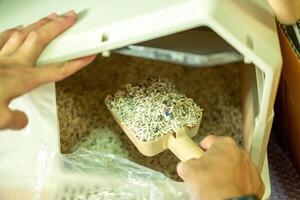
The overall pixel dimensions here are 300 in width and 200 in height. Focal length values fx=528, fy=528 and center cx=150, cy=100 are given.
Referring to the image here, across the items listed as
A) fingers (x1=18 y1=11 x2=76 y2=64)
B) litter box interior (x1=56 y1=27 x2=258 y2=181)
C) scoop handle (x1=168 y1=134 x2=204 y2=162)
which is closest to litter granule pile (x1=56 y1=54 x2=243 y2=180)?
litter box interior (x1=56 y1=27 x2=258 y2=181)

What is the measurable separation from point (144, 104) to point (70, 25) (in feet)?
0.64

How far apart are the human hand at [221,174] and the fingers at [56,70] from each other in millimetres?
211

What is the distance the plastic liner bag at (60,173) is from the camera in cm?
86

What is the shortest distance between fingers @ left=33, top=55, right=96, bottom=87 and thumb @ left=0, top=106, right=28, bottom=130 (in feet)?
0.18

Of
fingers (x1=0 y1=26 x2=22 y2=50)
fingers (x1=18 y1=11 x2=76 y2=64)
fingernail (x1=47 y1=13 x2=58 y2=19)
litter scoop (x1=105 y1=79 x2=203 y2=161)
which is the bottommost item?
litter scoop (x1=105 y1=79 x2=203 y2=161)

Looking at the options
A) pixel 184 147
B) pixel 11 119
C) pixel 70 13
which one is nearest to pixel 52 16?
pixel 70 13

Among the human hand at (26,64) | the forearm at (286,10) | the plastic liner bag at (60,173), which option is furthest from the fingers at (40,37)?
the forearm at (286,10)

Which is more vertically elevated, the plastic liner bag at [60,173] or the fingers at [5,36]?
the fingers at [5,36]

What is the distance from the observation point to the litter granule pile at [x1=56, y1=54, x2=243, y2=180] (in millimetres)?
978

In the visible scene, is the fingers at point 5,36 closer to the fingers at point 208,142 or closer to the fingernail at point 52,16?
the fingernail at point 52,16

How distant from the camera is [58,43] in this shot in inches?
30.5

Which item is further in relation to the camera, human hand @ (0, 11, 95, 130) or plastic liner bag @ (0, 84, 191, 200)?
plastic liner bag @ (0, 84, 191, 200)

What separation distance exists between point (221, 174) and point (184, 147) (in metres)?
0.11

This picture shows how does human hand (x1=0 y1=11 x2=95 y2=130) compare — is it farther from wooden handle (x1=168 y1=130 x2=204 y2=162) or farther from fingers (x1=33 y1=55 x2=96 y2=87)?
wooden handle (x1=168 y1=130 x2=204 y2=162)
